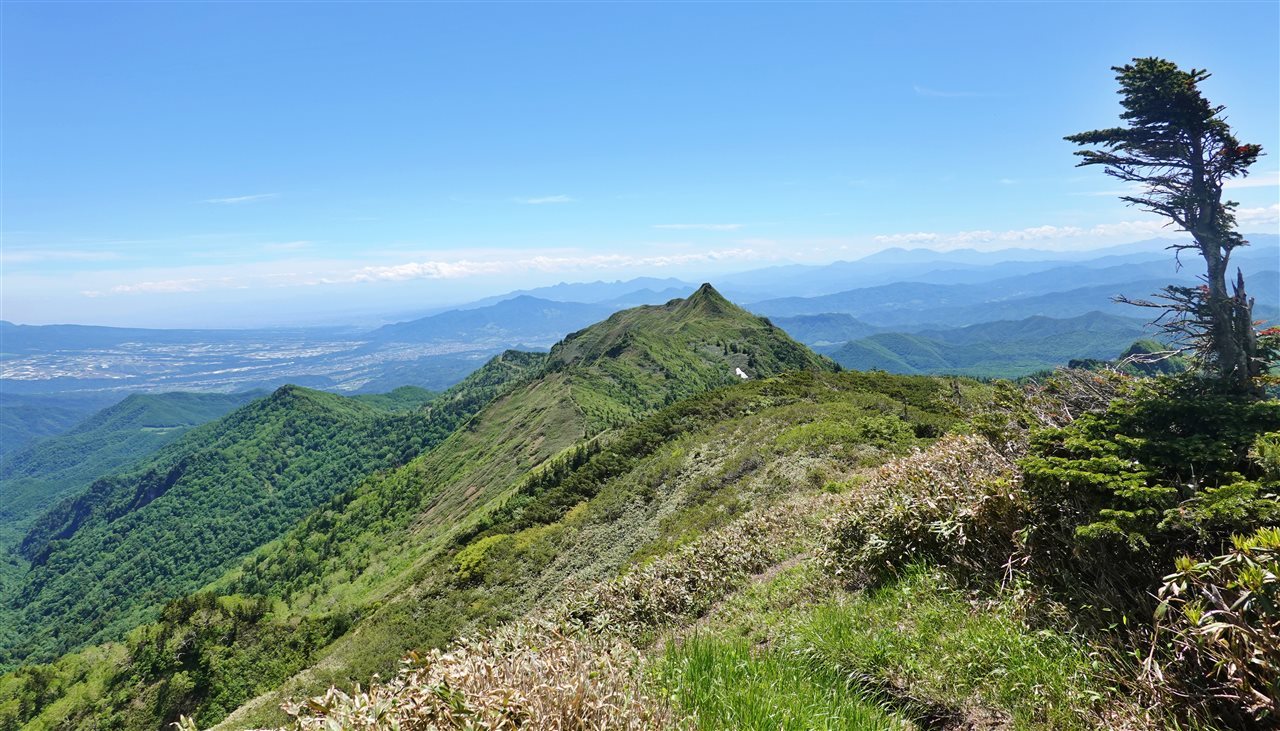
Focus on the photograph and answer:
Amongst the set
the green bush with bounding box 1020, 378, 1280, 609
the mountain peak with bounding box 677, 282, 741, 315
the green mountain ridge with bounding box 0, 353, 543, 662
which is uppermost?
the mountain peak with bounding box 677, 282, 741, 315

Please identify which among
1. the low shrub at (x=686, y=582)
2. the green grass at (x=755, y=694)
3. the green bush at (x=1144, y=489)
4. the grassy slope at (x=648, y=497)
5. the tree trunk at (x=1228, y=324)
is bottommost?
the grassy slope at (x=648, y=497)

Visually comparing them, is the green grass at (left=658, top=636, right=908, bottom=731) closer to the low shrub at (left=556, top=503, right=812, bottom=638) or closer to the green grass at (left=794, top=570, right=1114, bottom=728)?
the green grass at (left=794, top=570, right=1114, bottom=728)

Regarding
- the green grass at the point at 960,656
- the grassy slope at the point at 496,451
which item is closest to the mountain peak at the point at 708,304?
the grassy slope at the point at 496,451

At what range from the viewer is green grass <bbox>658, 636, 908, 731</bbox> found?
4.04 metres

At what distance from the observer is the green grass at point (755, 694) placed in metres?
4.04

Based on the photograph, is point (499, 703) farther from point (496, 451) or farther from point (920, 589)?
point (496, 451)

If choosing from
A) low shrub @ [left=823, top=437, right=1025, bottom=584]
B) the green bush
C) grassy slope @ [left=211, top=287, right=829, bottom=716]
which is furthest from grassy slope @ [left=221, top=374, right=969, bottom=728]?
the green bush

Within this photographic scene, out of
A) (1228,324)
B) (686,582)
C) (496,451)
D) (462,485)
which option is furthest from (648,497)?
(462,485)

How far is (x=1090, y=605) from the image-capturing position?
17.2 feet

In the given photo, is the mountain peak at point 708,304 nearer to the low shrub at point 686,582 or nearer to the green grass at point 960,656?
the low shrub at point 686,582

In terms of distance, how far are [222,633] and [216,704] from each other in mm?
6639

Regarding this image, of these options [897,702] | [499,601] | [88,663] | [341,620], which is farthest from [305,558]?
[897,702]

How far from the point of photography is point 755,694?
428cm

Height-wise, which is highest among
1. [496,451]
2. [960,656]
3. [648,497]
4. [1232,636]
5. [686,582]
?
[1232,636]
